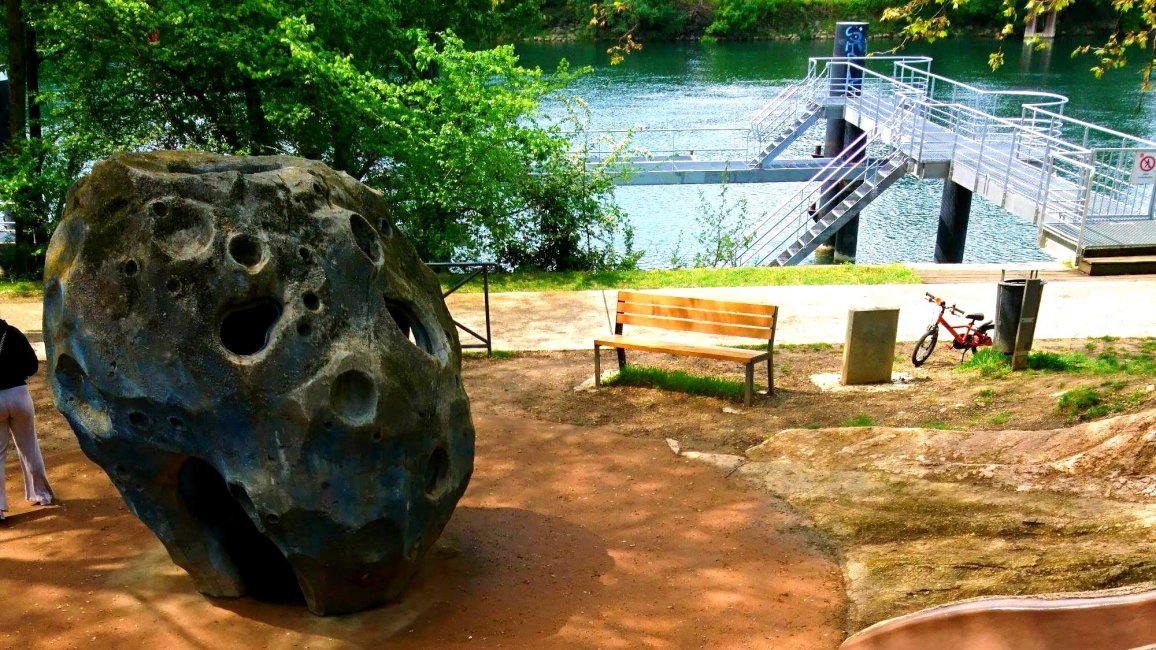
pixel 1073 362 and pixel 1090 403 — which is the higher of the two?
pixel 1090 403

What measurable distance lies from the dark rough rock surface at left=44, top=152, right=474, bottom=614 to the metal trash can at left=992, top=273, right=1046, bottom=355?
6.95 m

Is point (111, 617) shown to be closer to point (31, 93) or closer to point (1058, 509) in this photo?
point (1058, 509)

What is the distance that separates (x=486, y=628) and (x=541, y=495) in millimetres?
2166

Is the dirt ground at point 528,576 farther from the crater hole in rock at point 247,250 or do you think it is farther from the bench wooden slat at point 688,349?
the crater hole in rock at point 247,250

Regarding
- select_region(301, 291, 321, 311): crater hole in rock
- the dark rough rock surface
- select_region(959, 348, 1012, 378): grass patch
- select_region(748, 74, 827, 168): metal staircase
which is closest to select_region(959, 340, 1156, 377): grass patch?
select_region(959, 348, 1012, 378): grass patch

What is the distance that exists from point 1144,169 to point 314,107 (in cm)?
1315

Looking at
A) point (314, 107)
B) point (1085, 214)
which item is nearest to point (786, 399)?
point (1085, 214)

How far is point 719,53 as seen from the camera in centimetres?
5022

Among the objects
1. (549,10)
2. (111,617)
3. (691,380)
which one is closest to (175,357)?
(111,617)

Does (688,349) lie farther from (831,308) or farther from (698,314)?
(831,308)

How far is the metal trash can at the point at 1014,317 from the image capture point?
419 inches

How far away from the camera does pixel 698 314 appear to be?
36.6 ft

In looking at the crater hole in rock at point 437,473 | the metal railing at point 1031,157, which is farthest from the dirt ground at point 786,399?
the metal railing at point 1031,157

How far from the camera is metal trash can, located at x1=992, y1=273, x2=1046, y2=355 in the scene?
34.9 feet
